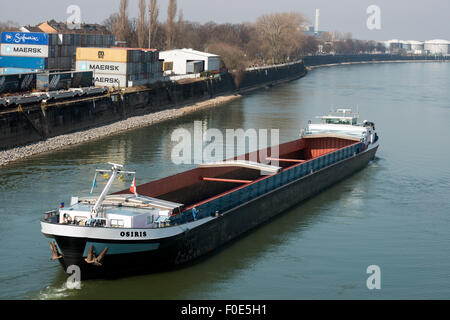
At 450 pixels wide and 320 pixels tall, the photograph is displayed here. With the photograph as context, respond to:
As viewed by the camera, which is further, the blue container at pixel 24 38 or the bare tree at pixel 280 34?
the bare tree at pixel 280 34

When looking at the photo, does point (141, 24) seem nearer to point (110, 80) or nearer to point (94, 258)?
point (110, 80)

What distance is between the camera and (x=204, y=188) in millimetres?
21438

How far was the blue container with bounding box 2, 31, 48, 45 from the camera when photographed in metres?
49.5

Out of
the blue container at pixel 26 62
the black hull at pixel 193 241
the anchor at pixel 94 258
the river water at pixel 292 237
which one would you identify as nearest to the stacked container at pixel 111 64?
the blue container at pixel 26 62

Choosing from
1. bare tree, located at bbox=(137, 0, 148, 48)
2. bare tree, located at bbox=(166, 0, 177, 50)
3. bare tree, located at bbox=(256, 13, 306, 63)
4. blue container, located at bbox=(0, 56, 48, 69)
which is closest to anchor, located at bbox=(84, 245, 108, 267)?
blue container, located at bbox=(0, 56, 48, 69)

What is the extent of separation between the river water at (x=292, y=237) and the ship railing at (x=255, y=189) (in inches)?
41.9

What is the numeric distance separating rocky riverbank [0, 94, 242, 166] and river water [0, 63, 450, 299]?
854mm

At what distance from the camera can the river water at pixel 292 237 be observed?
1505 cm

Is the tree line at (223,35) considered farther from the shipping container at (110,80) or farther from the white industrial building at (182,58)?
the shipping container at (110,80)

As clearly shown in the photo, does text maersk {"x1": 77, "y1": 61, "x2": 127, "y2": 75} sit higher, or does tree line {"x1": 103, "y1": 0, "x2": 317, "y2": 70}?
tree line {"x1": 103, "y1": 0, "x2": 317, "y2": 70}

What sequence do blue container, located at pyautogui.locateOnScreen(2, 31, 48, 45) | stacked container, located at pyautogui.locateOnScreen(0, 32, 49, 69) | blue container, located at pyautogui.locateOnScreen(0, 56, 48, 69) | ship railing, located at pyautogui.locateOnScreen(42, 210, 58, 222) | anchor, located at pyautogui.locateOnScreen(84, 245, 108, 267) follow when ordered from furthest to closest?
blue container, located at pyautogui.locateOnScreen(2, 31, 48, 45) → stacked container, located at pyautogui.locateOnScreen(0, 32, 49, 69) → blue container, located at pyautogui.locateOnScreen(0, 56, 48, 69) → ship railing, located at pyautogui.locateOnScreen(42, 210, 58, 222) → anchor, located at pyautogui.locateOnScreen(84, 245, 108, 267)

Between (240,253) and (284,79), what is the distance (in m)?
75.0

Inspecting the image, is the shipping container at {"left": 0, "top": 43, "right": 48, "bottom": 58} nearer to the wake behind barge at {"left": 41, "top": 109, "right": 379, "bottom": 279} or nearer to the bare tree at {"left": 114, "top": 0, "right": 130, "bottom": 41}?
the bare tree at {"left": 114, "top": 0, "right": 130, "bottom": 41}
